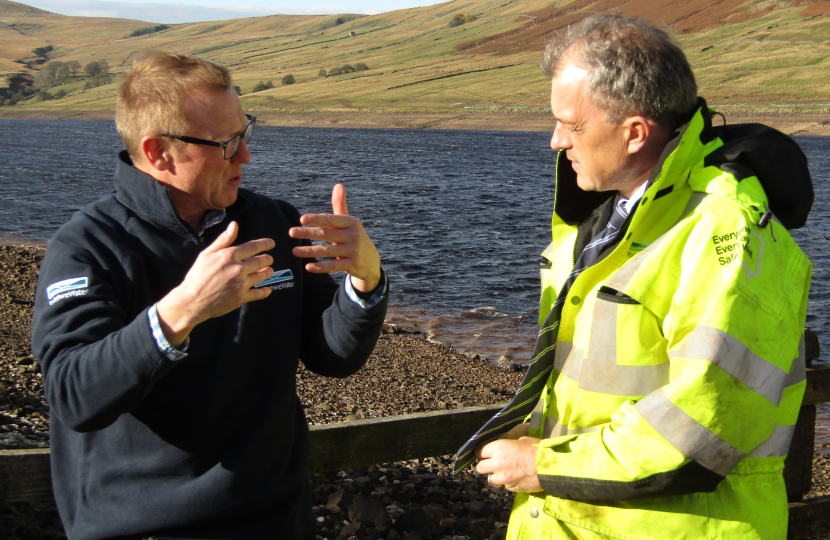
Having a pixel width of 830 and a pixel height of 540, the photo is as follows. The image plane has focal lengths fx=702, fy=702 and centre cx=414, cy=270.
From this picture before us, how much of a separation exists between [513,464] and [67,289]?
1487 millimetres

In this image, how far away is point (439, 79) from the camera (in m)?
118

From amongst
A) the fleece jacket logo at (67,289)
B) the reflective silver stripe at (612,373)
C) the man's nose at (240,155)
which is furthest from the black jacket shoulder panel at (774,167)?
the fleece jacket logo at (67,289)

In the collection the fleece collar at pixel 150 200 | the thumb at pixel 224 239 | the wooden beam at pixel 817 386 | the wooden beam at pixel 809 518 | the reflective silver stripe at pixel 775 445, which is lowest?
the wooden beam at pixel 809 518

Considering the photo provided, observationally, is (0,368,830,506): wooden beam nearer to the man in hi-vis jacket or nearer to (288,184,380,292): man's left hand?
the man in hi-vis jacket

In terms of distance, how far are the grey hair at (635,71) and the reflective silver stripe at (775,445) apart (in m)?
0.99

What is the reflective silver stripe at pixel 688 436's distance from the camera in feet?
6.31

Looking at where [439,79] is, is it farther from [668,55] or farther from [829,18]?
[668,55]

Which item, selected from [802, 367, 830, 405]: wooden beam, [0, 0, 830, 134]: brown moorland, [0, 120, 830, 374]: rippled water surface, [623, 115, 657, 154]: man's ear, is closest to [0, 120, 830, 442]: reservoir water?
[0, 120, 830, 374]: rippled water surface

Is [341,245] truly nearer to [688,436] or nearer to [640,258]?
[640,258]

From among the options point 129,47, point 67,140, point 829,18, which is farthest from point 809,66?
point 129,47

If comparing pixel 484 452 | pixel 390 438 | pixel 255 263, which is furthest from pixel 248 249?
pixel 390 438

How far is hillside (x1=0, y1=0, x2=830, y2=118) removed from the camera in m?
91.9

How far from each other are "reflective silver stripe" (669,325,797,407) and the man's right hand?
48.7 inches

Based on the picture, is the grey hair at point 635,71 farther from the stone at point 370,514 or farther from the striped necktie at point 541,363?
the stone at point 370,514
